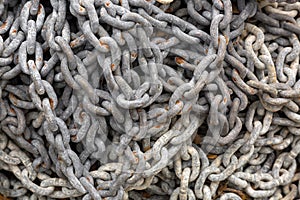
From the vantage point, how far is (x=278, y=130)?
153 cm

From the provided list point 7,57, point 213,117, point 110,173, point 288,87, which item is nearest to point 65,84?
point 7,57

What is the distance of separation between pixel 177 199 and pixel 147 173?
6.7 inches

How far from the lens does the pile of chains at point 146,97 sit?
4.41 ft

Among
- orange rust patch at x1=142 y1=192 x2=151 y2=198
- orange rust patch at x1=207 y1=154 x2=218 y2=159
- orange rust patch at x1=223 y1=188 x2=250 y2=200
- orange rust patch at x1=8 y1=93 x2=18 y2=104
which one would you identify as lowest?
orange rust patch at x1=142 y1=192 x2=151 y2=198

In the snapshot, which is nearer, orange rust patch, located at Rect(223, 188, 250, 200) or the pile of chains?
the pile of chains

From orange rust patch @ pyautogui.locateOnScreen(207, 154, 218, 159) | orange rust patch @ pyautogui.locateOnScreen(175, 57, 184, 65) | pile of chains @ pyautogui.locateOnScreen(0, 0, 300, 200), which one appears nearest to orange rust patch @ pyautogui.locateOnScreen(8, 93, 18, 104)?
pile of chains @ pyautogui.locateOnScreen(0, 0, 300, 200)

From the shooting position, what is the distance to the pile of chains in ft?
4.41

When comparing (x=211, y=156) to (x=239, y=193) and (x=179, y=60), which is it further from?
(x=179, y=60)

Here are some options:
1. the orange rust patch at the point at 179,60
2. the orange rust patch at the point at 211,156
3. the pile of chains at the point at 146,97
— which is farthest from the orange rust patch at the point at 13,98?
the orange rust patch at the point at 211,156

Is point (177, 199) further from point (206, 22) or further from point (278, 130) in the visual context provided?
point (206, 22)

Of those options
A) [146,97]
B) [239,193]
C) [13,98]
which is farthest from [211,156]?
[13,98]

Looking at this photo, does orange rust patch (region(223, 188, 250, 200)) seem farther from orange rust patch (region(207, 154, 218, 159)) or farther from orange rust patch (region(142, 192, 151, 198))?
orange rust patch (region(142, 192, 151, 198))

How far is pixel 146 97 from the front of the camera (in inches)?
52.6

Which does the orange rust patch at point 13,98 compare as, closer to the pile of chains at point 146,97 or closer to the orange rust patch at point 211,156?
the pile of chains at point 146,97
